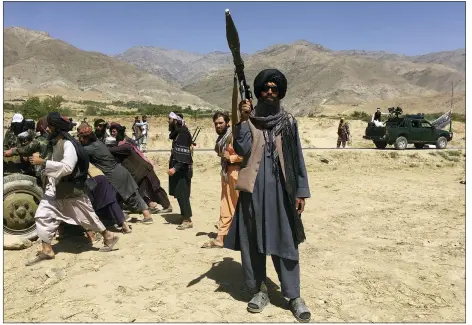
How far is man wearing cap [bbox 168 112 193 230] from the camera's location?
556cm

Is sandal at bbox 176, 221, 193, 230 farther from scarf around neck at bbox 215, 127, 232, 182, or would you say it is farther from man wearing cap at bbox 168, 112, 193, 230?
scarf around neck at bbox 215, 127, 232, 182

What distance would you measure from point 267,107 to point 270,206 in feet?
2.52

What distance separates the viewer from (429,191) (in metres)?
9.39

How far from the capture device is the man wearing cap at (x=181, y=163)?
5.56m

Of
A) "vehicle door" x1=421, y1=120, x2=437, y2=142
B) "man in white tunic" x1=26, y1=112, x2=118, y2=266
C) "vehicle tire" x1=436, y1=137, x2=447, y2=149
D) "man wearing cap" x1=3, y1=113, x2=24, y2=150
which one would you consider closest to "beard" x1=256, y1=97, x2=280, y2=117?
"man in white tunic" x1=26, y1=112, x2=118, y2=266

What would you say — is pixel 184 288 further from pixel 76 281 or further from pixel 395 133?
pixel 395 133

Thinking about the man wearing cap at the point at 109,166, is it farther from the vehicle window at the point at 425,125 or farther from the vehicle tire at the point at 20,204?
the vehicle window at the point at 425,125

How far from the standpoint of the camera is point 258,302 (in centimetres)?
332

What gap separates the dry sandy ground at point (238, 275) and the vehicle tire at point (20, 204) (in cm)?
35

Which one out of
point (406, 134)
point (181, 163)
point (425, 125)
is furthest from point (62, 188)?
point (425, 125)

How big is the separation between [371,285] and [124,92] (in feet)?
240

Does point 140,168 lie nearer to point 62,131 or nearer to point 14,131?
point 14,131

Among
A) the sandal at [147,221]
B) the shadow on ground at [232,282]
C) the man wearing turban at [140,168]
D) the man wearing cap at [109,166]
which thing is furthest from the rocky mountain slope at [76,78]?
the shadow on ground at [232,282]
